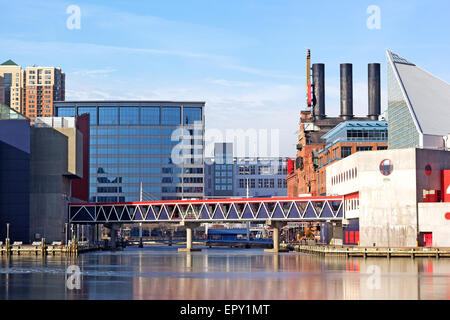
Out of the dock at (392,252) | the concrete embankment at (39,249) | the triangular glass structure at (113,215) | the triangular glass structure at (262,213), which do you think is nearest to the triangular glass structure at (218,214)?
the triangular glass structure at (262,213)

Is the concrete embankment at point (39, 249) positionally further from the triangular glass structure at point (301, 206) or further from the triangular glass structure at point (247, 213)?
the triangular glass structure at point (301, 206)

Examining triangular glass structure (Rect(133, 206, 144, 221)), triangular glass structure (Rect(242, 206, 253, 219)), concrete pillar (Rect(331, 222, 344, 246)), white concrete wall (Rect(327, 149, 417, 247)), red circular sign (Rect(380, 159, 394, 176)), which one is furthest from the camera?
triangular glass structure (Rect(133, 206, 144, 221))

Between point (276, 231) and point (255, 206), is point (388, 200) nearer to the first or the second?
point (255, 206)

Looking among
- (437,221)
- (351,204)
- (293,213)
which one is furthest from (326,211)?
(437,221)

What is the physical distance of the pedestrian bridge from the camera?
165 m

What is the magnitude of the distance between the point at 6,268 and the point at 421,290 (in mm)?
56805

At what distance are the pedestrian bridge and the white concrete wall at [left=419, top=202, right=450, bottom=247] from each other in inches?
925

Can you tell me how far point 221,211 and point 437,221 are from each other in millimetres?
52381

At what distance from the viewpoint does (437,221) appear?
14000cm

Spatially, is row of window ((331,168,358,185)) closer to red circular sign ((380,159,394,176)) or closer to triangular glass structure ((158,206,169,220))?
red circular sign ((380,159,394,176))

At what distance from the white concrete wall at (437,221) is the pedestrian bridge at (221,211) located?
23.5 meters

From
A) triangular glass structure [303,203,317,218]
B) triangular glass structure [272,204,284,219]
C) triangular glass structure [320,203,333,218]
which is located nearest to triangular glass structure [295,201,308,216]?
triangular glass structure [303,203,317,218]
